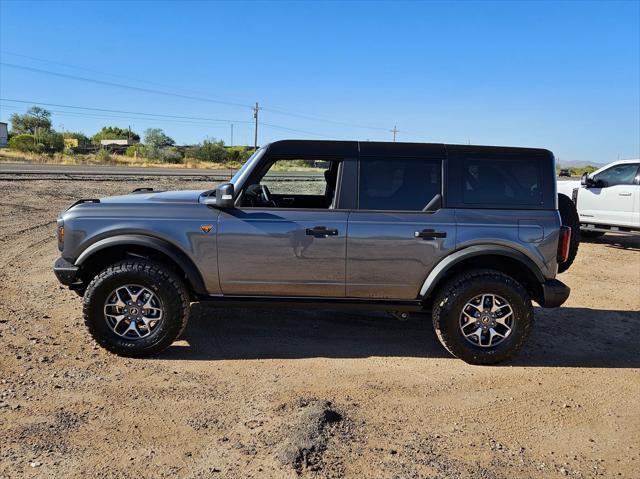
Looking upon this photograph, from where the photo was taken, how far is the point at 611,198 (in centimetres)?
1126

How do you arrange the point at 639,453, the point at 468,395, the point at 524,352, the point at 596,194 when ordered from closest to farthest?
the point at 639,453 < the point at 468,395 < the point at 524,352 < the point at 596,194

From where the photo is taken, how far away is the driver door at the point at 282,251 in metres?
4.48

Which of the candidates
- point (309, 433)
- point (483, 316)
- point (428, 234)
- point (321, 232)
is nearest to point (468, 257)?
point (428, 234)

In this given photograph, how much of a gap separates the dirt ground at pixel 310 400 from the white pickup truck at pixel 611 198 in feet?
19.9

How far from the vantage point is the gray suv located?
14.7 feet

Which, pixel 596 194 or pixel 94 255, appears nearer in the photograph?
pixel 94 255

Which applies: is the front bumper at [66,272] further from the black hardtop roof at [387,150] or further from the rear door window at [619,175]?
the rear door window at [619,175]

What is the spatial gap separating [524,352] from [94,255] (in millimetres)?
4067

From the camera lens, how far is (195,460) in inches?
119

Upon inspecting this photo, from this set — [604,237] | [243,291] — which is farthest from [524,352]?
[604,237]

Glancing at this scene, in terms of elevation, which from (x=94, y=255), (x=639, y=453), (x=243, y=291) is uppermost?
(x=94, y=255)

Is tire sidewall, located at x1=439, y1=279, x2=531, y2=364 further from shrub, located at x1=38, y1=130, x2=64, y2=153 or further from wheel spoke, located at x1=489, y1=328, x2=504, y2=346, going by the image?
shrub, located at x1=38, y1=130, x2=64, y2=153

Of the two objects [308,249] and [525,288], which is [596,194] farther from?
[308,249]

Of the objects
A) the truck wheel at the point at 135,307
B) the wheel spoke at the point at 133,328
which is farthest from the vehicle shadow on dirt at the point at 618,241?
the wheel spoke at the point at 133,328
